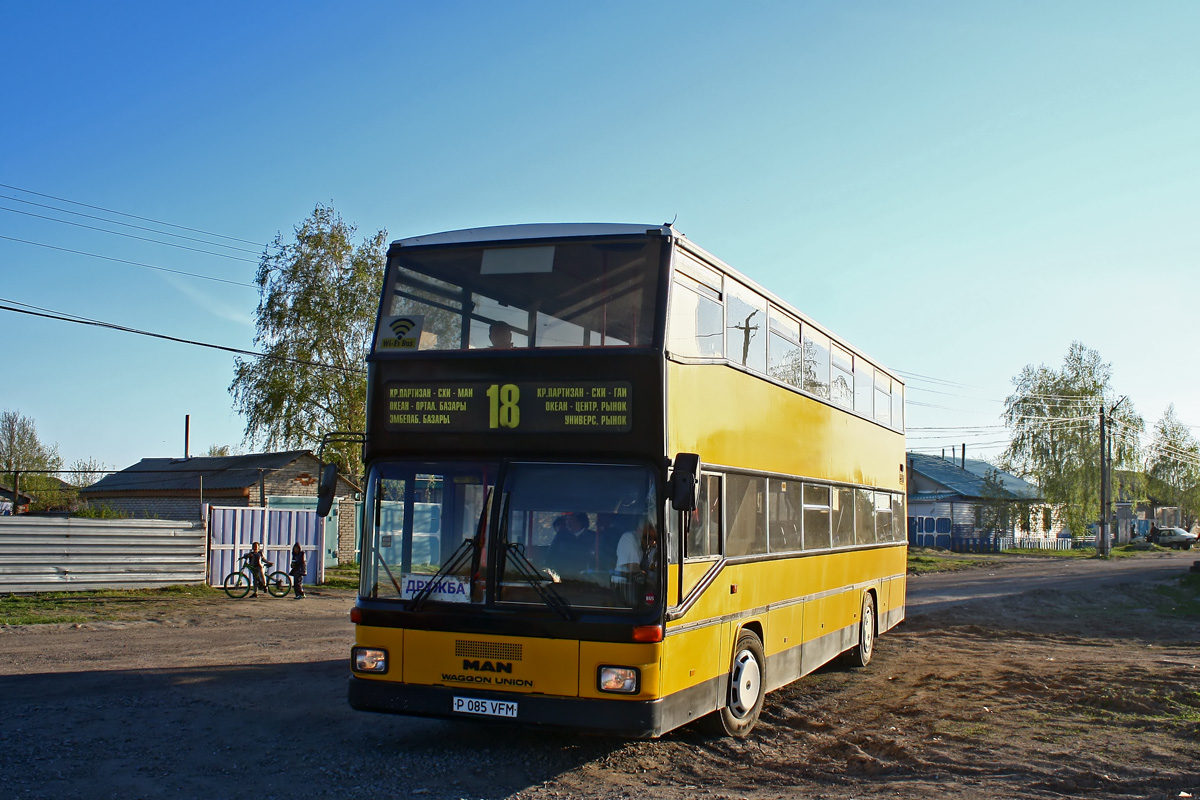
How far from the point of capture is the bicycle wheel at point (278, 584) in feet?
79.8

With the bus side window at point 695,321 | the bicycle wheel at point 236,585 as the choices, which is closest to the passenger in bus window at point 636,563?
the bus side window at point 695,321

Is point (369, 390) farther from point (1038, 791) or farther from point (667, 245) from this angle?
point (1038, 791)

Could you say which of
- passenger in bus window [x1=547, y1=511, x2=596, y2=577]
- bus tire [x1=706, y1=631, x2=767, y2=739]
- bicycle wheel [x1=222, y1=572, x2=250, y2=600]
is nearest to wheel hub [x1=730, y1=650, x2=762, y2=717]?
bus tire [x1=706, y1=631, x2=767, y2=739]

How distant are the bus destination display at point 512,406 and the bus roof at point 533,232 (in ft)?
4.14

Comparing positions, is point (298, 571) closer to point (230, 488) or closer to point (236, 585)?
point (236, 585)

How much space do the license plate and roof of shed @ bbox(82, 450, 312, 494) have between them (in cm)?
2608

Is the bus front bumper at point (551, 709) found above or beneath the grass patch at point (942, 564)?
above

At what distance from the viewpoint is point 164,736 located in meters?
8.51

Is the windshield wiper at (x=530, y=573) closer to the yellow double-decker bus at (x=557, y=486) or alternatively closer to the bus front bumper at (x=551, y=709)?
the yellow double-decker bus at (x=557, y=486)

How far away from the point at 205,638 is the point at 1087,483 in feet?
209

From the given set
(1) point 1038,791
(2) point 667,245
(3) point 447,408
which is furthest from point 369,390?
(1) point 1038,791

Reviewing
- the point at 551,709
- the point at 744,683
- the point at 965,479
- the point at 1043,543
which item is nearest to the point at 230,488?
the point at 744,683

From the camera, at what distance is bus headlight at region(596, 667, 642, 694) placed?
6.98 meters

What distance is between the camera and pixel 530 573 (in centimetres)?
724
